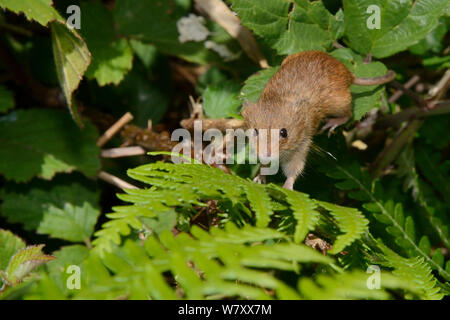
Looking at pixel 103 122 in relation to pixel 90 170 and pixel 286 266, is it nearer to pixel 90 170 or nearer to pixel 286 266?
pixel 90 170

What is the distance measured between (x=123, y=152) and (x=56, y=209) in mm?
498

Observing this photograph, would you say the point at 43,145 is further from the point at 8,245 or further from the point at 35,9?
the point at 35,9

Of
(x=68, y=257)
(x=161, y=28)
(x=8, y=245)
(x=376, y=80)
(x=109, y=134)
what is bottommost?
(x=68, y=257)

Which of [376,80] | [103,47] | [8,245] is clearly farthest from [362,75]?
[8,245]

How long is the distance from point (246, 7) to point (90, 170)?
Answer: 47.6 inches

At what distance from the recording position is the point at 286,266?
49.9 inches

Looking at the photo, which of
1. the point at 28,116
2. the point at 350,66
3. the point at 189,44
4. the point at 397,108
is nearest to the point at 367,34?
the point at 350,66

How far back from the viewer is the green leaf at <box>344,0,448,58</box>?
225 centimetres

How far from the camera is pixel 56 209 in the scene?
2682 millimetres

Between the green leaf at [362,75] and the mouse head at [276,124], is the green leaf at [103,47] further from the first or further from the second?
the green leaf at [362,75]

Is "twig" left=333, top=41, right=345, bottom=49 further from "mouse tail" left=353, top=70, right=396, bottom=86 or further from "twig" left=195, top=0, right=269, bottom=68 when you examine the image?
"twig" left=195, top=0, right=269, bottom=68

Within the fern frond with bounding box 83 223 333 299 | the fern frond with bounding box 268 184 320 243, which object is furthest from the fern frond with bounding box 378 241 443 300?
the fern frond with bounding box 83 223 333 299

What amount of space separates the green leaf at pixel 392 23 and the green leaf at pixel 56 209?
5.57 feet

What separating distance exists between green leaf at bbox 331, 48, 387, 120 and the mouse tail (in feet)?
0.06
